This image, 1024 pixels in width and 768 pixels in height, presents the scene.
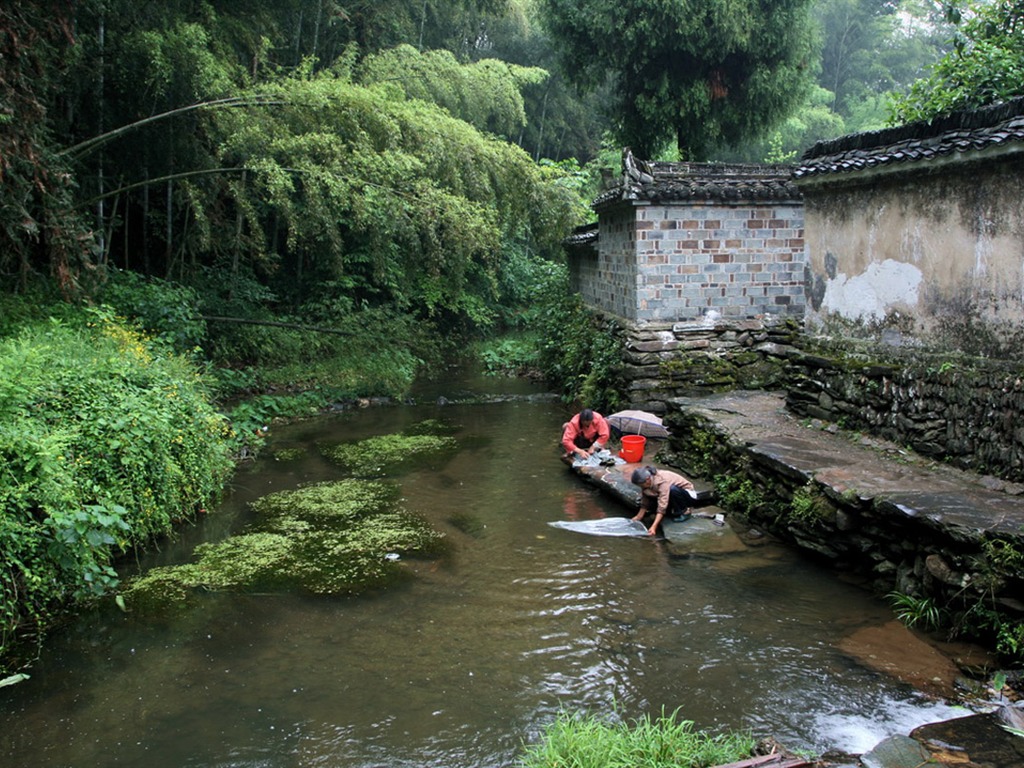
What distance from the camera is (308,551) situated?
8273 mm

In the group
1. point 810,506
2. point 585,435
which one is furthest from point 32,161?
point 810,506

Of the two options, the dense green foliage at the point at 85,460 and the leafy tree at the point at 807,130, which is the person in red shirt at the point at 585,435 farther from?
the leafy tree at the point at 807,130

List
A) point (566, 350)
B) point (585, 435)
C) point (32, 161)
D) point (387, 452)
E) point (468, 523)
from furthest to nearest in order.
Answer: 1. point (566, 350)
2. point (387, 452)
3. point (585, 435)
4. point (32, 161)
5. point (468, 523)

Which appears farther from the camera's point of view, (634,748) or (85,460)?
(85,460)

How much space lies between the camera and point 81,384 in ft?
25.3

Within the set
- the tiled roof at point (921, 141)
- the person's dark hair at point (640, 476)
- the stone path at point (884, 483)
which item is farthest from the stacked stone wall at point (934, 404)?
the person's dark hair at point (640, 476)

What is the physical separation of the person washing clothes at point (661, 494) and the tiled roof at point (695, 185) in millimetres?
5040

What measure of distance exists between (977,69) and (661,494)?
540 centimetres

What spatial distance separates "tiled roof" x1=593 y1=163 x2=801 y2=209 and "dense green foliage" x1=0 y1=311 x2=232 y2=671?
6694 mm

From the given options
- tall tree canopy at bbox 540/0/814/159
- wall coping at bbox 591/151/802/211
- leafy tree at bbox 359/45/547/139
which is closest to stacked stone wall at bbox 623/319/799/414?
wall coping at bbox 591/151/802/211

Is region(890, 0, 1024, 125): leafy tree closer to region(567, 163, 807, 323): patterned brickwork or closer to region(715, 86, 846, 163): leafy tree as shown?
region(567, 163, 807, 323): patterned brickwork

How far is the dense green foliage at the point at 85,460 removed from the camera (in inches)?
249

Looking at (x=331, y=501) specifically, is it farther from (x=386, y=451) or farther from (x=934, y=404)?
(x=934, y=404)

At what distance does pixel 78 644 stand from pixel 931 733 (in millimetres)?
5952
